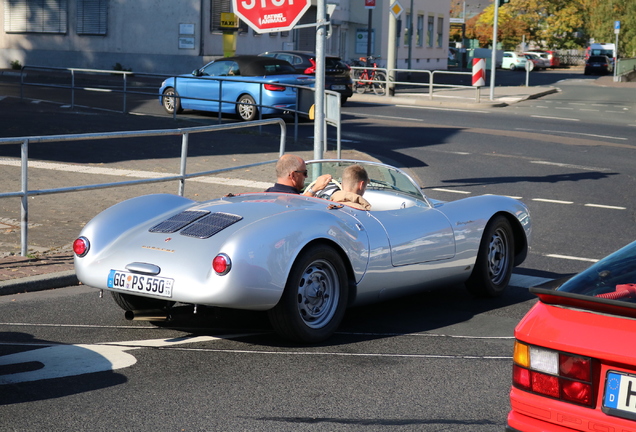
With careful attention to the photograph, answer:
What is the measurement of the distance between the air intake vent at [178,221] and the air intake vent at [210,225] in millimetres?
75

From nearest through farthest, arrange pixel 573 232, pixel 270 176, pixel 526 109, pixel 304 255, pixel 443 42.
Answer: pixel 304 255 < pixel 573 232 < pixel 270 176 < pixel 526 109 < pixel 443 42

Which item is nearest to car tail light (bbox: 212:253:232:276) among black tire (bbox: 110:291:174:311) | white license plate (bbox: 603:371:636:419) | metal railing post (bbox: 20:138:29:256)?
black tire (bbox: 110:291:174:311)

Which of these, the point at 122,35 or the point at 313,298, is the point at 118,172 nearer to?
the point at 313,298

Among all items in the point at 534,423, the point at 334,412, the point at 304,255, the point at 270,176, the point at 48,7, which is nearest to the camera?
the point at 534,423

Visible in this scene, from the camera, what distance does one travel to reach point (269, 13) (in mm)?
10641

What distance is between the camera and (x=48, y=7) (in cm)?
4131

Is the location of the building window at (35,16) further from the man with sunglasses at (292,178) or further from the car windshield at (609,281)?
the car windshield at (609,281)

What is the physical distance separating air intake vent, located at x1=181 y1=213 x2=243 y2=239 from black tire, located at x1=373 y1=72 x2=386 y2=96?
90.6ft

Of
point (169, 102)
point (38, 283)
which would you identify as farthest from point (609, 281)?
point (169, 102)

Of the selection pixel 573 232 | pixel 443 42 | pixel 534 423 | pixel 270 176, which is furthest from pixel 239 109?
pixel 443 42

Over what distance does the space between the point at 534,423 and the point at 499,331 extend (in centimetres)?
296

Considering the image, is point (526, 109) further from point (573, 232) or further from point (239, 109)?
point (573, 232)

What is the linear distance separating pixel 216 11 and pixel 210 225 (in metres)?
33.8

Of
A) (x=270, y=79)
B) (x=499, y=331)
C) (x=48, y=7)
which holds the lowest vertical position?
(x=499, y=331)
